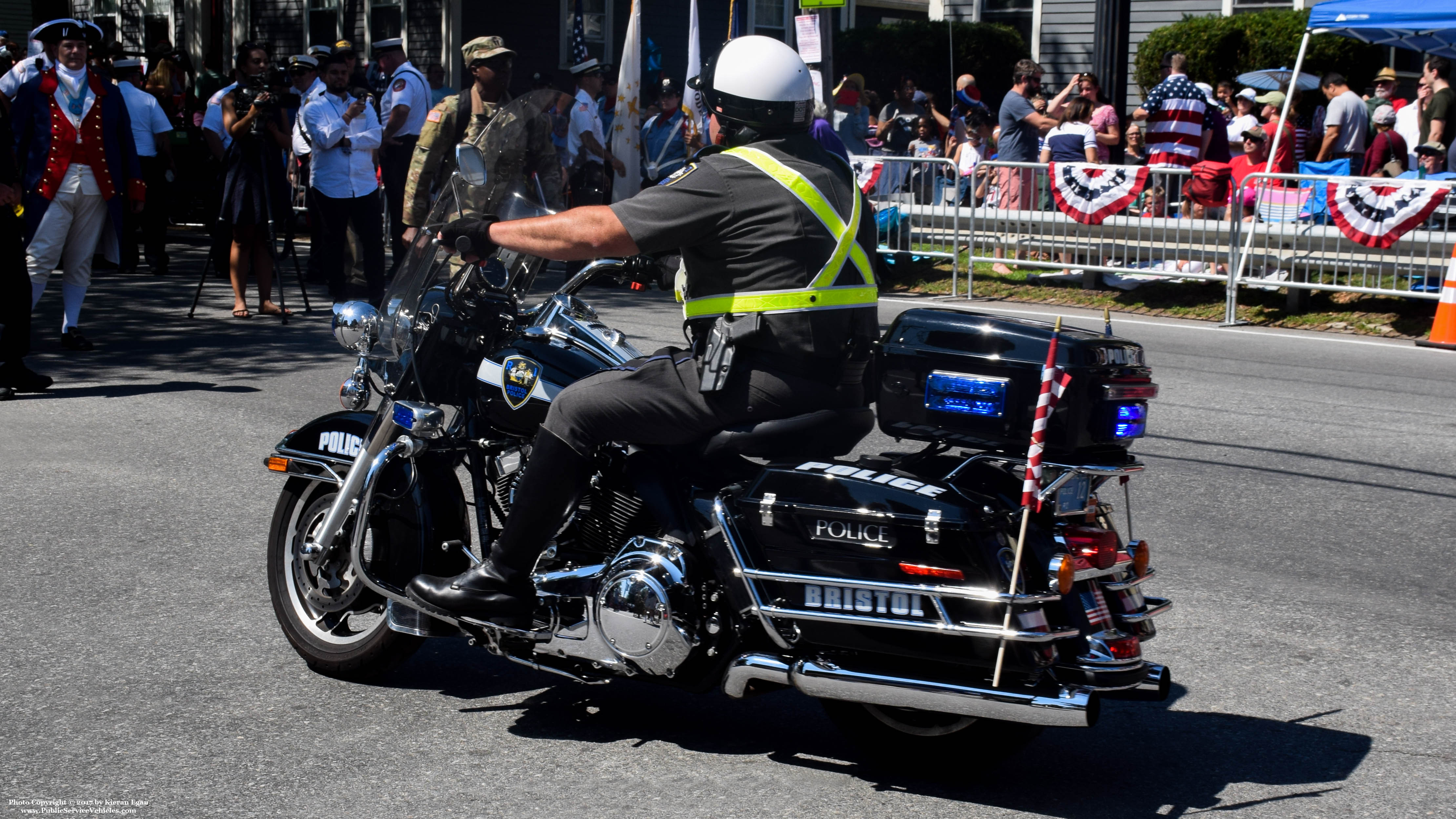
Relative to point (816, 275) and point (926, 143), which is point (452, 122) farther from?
point (926, 143)

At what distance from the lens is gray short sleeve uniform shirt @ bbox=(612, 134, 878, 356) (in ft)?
12.2

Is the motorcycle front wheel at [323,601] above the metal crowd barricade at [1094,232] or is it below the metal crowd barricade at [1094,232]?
below

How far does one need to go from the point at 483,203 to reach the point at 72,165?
21.9 feet

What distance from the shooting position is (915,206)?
48.9ft

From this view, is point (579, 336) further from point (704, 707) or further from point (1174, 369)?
point (1174, 369)

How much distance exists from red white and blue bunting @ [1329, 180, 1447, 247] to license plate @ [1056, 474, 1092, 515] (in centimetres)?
965

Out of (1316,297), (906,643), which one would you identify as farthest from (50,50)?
(1316,297)

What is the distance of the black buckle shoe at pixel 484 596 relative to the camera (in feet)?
13.2

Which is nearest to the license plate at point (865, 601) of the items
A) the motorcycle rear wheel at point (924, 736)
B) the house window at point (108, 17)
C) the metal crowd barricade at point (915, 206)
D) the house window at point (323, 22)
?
the motorcycle rear wheel at point (924, 736)

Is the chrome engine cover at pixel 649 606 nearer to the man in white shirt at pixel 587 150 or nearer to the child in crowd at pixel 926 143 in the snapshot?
the man in white shirt at pixel 587 150

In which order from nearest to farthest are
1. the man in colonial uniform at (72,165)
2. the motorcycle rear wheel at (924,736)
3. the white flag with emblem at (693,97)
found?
the motorcycle rear wheel at (924,736)
the man in colonial uniform at (72,165)
the white flag with emblem at (693,97)

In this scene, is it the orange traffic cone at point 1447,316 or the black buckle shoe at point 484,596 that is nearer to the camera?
the black buckle shoe at point 484,596

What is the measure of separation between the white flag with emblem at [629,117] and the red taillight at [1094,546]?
1343 cm

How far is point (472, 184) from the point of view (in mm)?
4289
